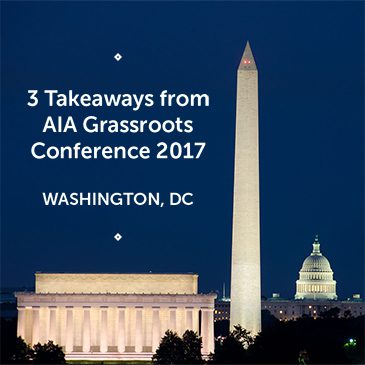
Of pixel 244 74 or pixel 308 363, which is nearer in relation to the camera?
pixel 308 363

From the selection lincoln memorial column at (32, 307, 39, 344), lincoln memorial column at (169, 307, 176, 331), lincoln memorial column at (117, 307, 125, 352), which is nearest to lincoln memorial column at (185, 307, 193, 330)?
lincoln memorial column at (169, 307, 176, 331)

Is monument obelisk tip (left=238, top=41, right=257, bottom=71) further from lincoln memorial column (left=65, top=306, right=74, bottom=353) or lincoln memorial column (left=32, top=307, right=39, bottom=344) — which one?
lincoln memorial column (left=32, top=307, right=39, bottom=344)

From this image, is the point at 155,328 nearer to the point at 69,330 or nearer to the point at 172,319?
the point at 172,319

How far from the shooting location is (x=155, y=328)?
168 meters

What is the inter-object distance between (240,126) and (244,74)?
4.95m

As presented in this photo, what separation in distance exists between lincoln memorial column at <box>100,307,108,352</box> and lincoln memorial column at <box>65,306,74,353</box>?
289 cm

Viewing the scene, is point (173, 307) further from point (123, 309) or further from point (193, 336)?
point (193, 336)

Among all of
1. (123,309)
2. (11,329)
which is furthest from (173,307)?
(11,329)

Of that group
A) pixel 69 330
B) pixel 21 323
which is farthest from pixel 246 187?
pixel 21 323

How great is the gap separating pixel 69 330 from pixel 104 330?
3.43 metres

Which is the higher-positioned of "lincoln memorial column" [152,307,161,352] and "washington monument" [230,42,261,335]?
"washington monument" [230,42,261,335]

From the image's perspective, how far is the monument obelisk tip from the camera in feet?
547

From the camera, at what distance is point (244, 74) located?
166125mm

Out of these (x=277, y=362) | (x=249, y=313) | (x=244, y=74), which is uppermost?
(x=244, y=74)
